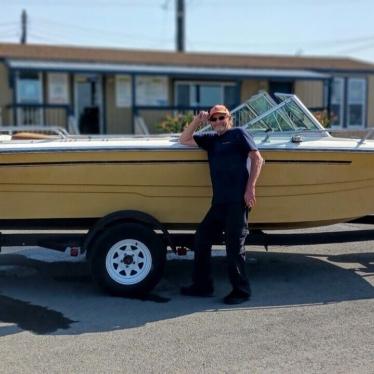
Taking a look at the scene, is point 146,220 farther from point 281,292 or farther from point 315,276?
point 315,276

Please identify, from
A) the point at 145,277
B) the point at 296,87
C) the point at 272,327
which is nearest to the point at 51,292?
the point at 145,277

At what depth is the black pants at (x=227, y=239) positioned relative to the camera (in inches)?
233

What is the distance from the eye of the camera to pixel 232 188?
5.89m

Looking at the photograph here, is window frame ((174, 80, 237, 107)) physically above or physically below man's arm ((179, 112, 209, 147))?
above

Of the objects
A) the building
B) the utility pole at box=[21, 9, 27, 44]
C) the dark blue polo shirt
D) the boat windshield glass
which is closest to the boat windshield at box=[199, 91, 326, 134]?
the boat windshield glass

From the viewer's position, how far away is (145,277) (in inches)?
245

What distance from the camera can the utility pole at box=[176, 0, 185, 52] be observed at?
3528cm

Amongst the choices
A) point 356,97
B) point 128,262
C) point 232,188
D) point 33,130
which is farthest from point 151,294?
point 356,97

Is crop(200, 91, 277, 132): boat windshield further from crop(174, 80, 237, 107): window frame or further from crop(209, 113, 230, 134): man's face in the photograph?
crop(174, 80, 237, 107): window frame

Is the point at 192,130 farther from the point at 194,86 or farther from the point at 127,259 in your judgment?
the point at 194,86

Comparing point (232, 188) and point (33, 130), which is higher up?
point (33, 130)

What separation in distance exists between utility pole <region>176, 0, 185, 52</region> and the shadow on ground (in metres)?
28.5

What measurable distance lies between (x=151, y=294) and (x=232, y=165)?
4.95 feet

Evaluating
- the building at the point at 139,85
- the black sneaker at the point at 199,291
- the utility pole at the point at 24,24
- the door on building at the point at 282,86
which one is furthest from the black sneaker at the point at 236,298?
the utility pole at the point at 24,24
